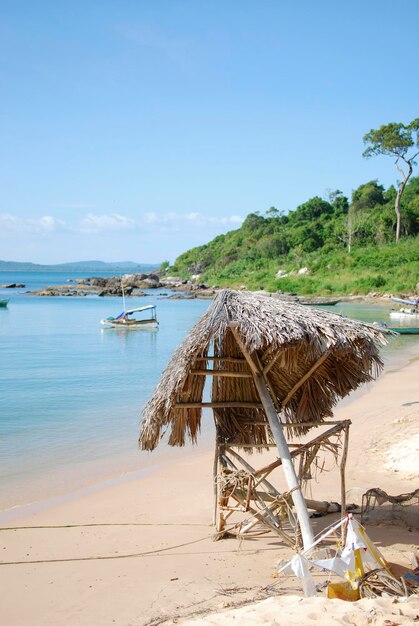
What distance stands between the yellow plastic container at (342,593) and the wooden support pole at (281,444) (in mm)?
1007

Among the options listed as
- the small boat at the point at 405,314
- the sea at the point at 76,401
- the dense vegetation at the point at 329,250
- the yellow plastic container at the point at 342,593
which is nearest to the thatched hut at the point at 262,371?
the yellow plastic container at the point at 342,593

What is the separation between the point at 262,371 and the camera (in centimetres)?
617

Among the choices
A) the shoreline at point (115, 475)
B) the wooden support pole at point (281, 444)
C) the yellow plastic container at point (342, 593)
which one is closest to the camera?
the yellow plastic container at point (342, 593)

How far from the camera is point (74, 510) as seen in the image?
7.88m

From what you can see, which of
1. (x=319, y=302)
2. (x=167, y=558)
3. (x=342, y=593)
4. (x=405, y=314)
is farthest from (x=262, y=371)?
(x=319, y=302)

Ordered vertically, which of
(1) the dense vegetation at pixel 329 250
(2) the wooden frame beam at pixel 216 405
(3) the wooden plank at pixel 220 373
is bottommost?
(2) the wooden frame beam at pixel 216 405

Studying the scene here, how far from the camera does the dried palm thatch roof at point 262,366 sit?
5.78m

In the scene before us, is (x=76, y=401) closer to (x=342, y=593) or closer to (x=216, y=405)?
(x=216, y=405)

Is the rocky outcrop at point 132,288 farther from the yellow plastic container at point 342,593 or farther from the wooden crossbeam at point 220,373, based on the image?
the yellow plastic container at point 342,593

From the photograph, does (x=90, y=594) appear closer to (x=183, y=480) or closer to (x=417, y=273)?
(x=183, y=480)

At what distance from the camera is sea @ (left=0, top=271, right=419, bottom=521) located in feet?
31.3

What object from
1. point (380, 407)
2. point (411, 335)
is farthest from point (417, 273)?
point (380, 407)

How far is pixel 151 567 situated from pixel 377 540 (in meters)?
2.12

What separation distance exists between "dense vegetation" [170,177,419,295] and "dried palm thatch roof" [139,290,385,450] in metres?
37.3
